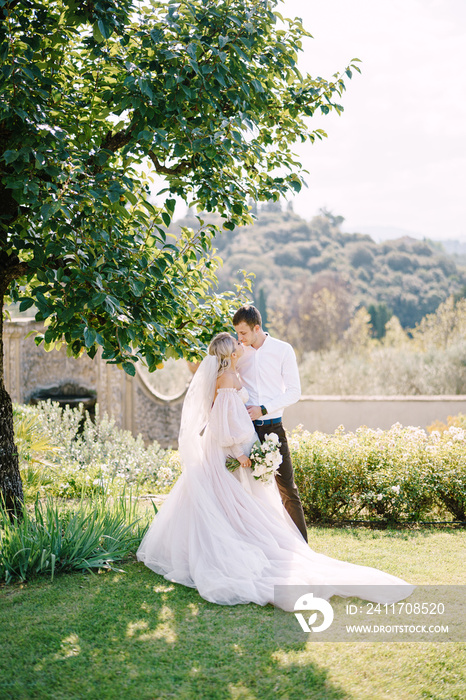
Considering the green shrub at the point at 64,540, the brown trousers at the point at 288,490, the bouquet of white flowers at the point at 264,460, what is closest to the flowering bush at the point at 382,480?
the brown trousers at the point at 288,490

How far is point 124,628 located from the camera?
3320mm

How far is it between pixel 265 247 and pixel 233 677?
48.2 metres

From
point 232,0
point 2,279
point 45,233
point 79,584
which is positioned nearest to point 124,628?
point 79,584

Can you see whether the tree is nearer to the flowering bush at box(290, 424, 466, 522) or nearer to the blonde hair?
the blonde hair

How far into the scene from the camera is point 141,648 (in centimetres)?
308

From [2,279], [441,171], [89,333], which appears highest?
[441,171]

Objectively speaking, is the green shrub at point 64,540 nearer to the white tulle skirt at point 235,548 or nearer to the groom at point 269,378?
the white tulle skirt at point 235,548

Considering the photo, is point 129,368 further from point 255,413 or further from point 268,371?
point 268,371

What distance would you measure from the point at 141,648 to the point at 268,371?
7.82ft

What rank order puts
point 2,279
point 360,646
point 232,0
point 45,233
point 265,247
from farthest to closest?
point 265,247
point 2,279
point 232,0
point 45,233
point 360,646

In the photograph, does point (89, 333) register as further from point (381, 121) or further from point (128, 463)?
point (381, 121)

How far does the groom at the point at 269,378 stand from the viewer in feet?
15.8

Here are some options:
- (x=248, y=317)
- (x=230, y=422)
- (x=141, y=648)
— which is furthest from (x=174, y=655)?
(x=248, y=317)

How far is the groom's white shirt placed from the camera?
4852 millimetres
